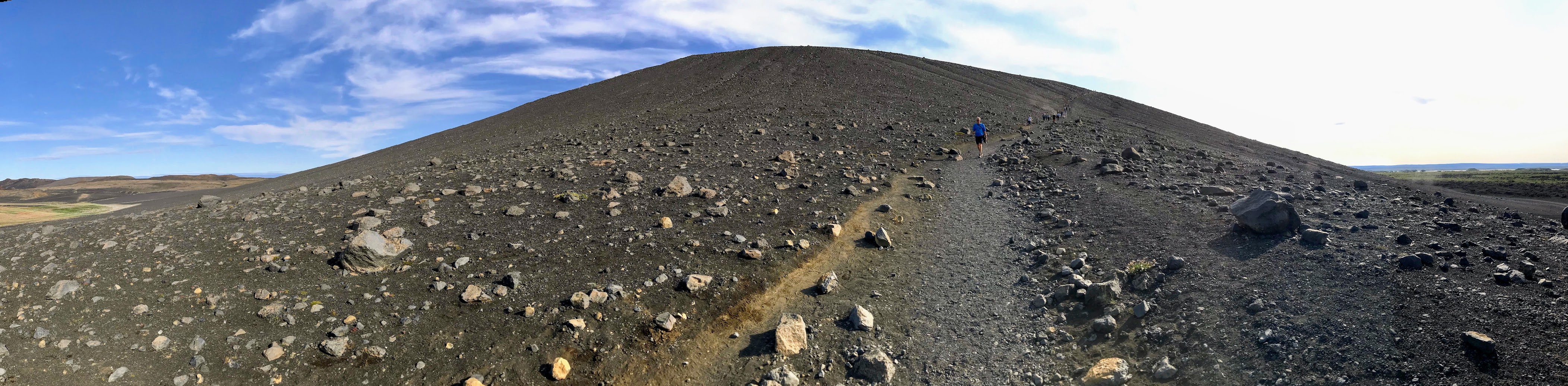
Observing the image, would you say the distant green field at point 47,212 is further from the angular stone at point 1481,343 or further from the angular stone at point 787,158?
the angular stone at point 1481,343

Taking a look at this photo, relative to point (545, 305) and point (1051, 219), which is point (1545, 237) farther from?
point (545, 305)

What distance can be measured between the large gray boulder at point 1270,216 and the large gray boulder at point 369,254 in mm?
13967

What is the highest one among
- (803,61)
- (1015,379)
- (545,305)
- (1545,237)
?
(803,61)

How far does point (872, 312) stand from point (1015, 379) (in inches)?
85.0

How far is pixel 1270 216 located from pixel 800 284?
24.4 ft

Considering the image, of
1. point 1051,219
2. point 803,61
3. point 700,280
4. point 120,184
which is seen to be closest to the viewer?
point 700,280

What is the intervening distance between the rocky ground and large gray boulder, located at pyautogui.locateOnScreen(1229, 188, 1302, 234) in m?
0.05

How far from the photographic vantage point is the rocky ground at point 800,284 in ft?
20.7

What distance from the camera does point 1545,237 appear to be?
7.98 meters

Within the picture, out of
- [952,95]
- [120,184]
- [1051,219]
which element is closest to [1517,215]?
[1051,219]

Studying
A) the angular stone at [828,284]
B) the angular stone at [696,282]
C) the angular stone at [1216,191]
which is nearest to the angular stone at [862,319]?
the angular stone at [828,284]

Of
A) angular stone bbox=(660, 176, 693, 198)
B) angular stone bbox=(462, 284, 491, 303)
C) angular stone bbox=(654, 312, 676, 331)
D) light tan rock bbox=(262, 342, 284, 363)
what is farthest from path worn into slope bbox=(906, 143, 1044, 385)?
light tan rock bbox=(262, 342, 284, 363)

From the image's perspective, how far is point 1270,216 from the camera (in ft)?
29.2

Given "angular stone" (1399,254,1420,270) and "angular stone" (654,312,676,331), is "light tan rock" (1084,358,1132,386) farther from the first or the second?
"angular stone" (654,312,676,331)
